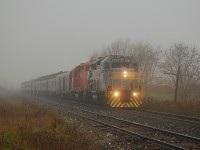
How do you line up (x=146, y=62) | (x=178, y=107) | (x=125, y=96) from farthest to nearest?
(x=146, y=62) < (x=125, y=96) < (x=178, y=107)

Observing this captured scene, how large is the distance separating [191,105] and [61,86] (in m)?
23.9

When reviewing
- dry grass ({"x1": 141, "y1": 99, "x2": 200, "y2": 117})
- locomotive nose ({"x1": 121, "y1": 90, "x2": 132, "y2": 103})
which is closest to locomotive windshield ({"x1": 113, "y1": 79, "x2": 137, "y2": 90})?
locomotive nose ({"x1": 121, "y1": 90, "x2": 132, "y2": 103})

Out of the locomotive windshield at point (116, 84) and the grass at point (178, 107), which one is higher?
the locomotive windshield at point (116, 84)

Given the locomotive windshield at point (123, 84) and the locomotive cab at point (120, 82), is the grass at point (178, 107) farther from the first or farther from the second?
the locomotive windshield at point (123, 84)

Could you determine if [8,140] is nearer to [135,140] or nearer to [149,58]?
[135,140]

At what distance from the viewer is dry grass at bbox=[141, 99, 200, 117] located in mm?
21344

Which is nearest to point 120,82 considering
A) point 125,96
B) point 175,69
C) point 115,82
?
point 115,82

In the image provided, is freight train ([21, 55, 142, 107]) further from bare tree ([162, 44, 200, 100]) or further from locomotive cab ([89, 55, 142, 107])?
bare tree ([162, 44, 200, 100])

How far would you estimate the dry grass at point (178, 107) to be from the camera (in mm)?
21344

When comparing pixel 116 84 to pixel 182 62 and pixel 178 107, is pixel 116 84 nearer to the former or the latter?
pixel 178 107

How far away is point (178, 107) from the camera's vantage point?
23000mm

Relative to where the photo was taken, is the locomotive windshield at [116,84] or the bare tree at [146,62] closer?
the locomotive windshield at [116,84]

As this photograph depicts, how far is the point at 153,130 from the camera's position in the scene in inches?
527

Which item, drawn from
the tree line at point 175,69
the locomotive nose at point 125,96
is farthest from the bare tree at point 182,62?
the locomotive nose at point 125,96
